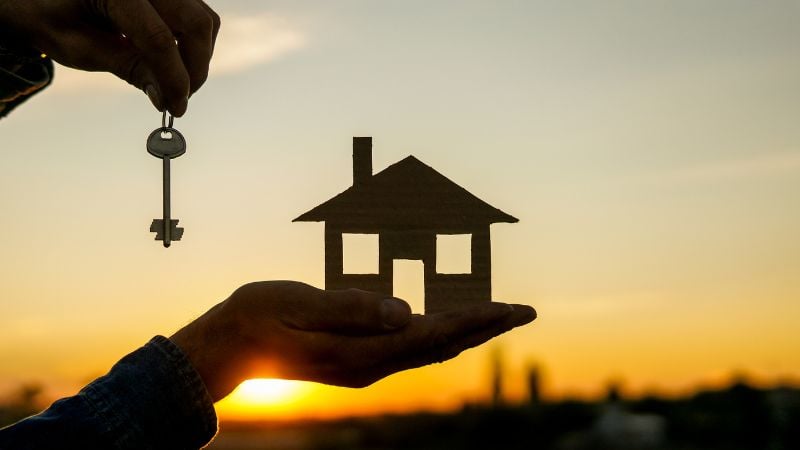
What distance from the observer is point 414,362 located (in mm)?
3090

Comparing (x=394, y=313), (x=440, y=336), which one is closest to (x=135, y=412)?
(x=394, y=313)

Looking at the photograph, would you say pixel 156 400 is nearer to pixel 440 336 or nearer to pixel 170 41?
pixel 440 336

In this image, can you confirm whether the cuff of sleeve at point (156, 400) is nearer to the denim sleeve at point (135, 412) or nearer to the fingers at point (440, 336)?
the denim sleeve at point (135, 412)

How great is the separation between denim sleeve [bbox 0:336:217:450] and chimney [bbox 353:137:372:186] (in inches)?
44.1

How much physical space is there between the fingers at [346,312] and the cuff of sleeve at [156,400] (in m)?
0.31

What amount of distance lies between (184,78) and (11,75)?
65 centimetres

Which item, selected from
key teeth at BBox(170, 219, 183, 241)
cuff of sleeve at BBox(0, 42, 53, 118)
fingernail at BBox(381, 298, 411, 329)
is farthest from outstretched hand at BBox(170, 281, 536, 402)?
cuff of sleeve at BBox(0, 42, 53, 118)

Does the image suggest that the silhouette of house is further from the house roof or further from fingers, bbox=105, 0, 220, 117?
fingers, bbox=105, 0, 220, 117

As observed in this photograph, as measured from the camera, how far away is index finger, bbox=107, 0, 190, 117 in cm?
310

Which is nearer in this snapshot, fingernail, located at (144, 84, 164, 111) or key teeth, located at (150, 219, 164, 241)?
fingernail, located at (144, 84, 164, 111)

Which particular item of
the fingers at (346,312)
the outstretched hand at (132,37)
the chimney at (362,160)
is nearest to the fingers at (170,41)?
the outstretched hand at (132,37)

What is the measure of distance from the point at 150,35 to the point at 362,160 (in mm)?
905

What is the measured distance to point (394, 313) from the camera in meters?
2.88

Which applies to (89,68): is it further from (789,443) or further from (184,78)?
(789,443)
